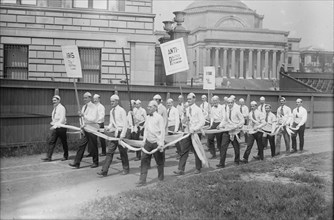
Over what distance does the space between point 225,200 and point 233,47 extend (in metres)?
32.6

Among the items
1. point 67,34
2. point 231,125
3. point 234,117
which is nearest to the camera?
point 231,125

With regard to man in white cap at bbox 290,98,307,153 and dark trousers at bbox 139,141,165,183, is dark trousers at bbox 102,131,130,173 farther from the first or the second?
man in white cap at bbox 290,98,307,153

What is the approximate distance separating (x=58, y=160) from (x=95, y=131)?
172cm

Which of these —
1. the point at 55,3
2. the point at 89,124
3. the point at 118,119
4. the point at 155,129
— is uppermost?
the point at 55,3

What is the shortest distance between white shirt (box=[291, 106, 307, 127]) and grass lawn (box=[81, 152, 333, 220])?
5.77m

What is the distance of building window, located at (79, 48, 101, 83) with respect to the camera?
51.2 feet

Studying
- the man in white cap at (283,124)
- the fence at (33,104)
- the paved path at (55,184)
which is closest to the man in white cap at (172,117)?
the paved path at (55,184)

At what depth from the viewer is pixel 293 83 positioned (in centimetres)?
2800

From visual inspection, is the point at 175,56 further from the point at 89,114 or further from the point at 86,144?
the point at 86,144

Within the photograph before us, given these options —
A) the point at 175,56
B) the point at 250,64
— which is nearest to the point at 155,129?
the point at 175,56

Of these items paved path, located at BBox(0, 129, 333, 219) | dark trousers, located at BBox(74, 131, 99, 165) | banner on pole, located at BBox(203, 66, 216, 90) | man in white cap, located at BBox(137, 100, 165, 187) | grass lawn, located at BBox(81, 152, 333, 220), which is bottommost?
paved path, located at BBox(0, 129, 333, 219)

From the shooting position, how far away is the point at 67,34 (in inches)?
601

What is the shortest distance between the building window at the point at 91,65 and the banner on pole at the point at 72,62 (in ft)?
10.8

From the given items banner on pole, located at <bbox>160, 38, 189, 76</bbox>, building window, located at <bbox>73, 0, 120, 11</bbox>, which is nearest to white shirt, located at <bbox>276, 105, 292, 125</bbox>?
banner on pole, located at <bbox>160, 38, 189, 76</bbox>
